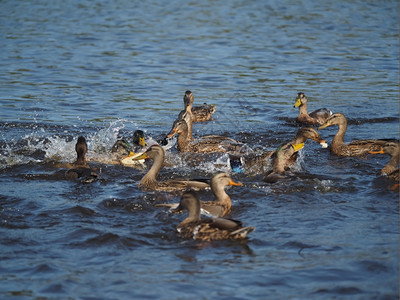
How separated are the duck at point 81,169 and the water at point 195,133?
0.49ft

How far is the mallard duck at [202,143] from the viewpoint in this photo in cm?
1082

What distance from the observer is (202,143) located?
35.8ft

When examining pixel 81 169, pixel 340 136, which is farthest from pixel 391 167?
pixel 81 169

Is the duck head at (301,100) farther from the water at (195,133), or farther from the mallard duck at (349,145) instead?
the mallard duck at (349,145)

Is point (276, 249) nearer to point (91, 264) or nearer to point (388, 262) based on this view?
point (388, 262)

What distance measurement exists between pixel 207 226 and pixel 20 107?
7.85 meters

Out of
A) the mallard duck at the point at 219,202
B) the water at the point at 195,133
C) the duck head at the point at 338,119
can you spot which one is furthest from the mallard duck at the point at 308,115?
the mallard duck at the point at 219,202

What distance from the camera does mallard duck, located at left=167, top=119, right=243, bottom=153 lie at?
10820 millimetres

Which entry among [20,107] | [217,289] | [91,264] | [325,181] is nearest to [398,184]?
[325,181]

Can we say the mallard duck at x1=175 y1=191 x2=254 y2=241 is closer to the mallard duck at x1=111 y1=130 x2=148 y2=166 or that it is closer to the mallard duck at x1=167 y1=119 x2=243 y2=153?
the mallard duck at x1=111 y1=130 x2=148 y2=166

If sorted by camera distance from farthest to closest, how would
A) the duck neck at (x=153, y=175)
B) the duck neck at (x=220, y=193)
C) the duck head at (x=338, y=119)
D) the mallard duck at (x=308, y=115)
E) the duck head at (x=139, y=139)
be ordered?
1. the mallard duck at (x=308, y=115)
2. the duck head at (x=338, y=119)
3. the duck head at (x=139, y=139)
4. the duck neck at (x=153, y=175)
5. the duck neck at (x=220, y=193)

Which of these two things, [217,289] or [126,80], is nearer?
[217,289]

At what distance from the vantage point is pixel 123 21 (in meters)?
23.7

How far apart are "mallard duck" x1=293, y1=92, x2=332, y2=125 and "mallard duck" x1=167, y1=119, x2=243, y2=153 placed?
246 centimetres
